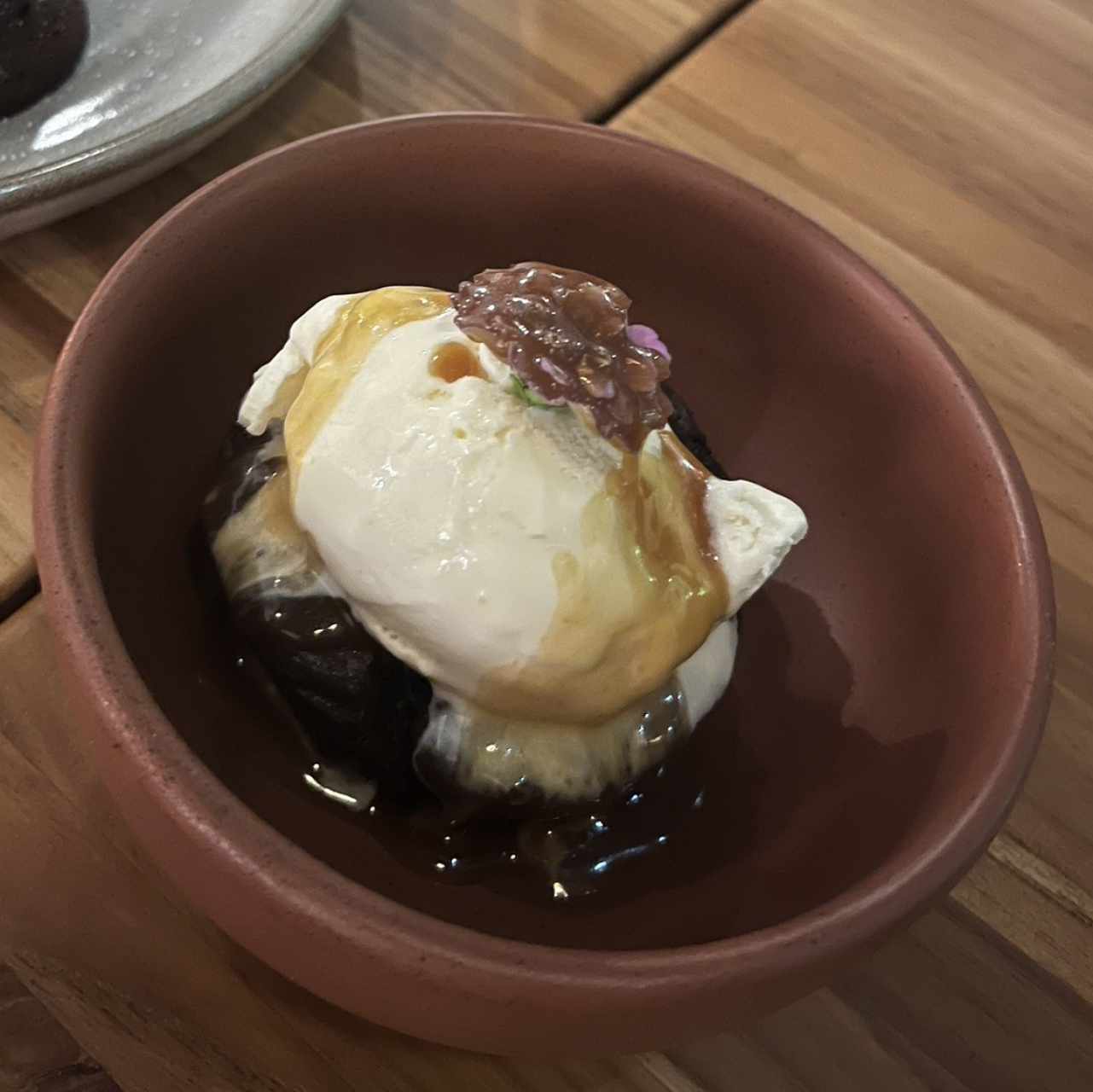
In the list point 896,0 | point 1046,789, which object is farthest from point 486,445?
point 896,0

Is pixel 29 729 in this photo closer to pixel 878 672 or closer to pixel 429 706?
pixel 429 706

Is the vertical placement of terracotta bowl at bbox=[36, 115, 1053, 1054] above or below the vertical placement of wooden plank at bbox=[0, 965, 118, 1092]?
above

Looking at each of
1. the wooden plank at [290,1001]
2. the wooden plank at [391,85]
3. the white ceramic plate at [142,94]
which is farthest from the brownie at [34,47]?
the wooden plank at [290,1001]

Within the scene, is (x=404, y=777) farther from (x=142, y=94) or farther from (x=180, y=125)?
Result: (x=142, y=94)

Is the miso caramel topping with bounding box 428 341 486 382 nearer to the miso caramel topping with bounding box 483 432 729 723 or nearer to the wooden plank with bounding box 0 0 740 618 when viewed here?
the miso caramel topping with bounding box 483 432 729 723

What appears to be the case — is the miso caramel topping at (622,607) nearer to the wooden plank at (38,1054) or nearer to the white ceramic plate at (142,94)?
the wooden plank at (38,1054)

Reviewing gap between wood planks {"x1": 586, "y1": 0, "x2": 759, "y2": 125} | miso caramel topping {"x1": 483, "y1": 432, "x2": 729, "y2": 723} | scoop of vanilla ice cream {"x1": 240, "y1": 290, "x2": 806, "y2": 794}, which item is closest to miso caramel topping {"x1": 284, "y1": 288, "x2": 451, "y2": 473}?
scoop of vanilla ice cream {"x1": 240, "y1": 290, "x2": 806, "y2": 794}

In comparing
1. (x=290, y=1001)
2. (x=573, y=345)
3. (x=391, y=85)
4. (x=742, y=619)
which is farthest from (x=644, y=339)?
(x=391, y=85)
